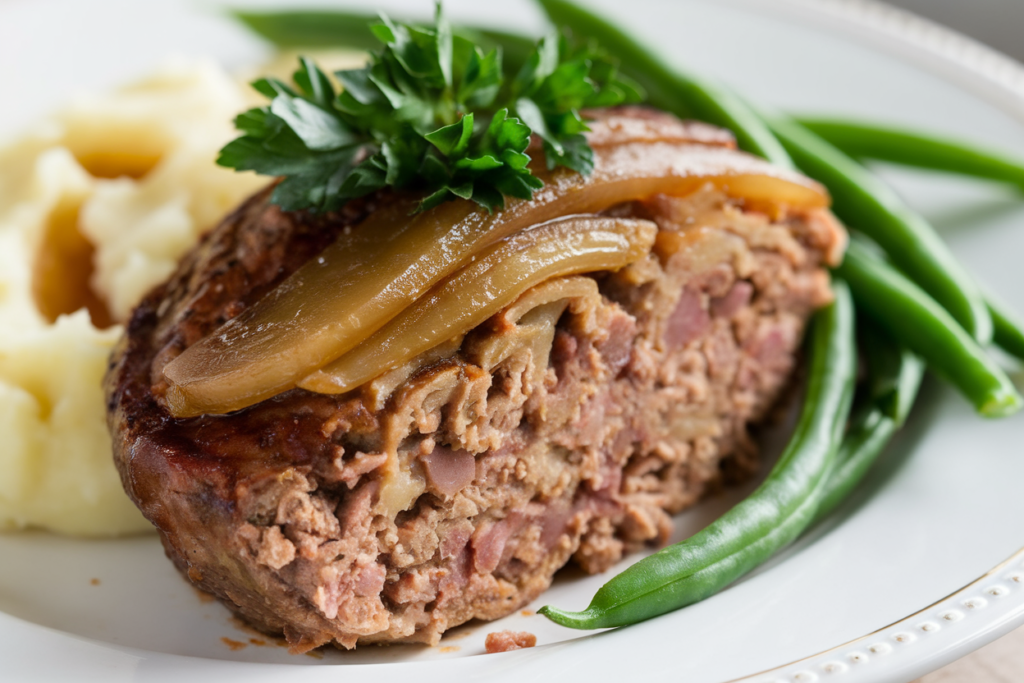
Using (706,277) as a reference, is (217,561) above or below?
below

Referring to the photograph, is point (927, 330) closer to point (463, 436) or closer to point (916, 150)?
point (916, 150)

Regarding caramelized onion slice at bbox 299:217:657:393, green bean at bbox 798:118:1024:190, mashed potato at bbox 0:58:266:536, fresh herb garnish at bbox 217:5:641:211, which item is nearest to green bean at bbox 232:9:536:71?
mashed potato at bbox 0:58:266:536

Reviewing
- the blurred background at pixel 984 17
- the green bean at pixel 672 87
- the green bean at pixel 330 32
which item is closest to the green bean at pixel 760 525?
the green bean at pixel 672 87

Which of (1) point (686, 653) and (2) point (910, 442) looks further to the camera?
(2) point (910, 442)

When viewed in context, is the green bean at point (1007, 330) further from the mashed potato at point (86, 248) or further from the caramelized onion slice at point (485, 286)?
the mashed potato at point (86, 248)

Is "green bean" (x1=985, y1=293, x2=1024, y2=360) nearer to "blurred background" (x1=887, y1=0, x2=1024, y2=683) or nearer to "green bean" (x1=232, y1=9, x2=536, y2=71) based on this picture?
"green bean" (x1=232, y1=9, x2=536, y2=71)

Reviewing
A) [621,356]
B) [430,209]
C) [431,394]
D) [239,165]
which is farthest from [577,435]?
[239,165]

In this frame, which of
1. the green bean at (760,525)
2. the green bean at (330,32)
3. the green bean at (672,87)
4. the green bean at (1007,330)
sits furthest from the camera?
the green bean at (330,32)

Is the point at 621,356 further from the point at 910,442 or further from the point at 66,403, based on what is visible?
the point at 66,403
